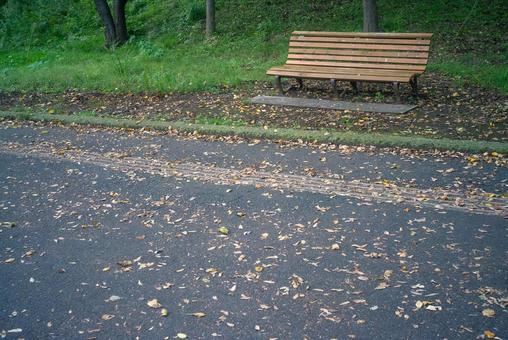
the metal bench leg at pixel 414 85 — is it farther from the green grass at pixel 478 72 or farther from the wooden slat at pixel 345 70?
the green grass at pixel 478 72

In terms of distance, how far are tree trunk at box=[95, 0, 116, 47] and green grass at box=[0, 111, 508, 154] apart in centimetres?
769

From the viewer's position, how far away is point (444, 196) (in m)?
4.85

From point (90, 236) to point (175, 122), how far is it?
348cm

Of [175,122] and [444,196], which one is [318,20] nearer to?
[175,122]

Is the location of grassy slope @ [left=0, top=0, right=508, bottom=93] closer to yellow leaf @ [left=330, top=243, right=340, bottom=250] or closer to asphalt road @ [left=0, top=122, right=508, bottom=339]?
asphalt road @ [left=0, top=122, right=508, bottom=339]

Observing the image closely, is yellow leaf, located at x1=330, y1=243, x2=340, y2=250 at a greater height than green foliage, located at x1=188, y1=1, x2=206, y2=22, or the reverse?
yellow leaf, located at x1=330, y1=243, x2=340, y2=250

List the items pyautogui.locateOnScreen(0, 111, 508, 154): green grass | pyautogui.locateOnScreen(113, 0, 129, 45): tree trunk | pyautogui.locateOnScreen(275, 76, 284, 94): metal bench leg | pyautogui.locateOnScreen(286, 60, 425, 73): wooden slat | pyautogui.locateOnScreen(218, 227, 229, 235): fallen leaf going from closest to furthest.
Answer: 1. pyautogui.locateOnScreen(218, 227, 229, 235): fallen leaf
2. pyautogui.locateOnScreen(0, 111, 508, 154): green grass
3. pyautogui.locateOnScreen(286, 60, 425, 73): wooden slat
4. pyautogui.locateOnScreen(275, 76, 284, 94): metal bench leg
5. pyautogui.locateOnScreen(113, 0, 129, 45): tree trunk

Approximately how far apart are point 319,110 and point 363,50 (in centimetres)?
140

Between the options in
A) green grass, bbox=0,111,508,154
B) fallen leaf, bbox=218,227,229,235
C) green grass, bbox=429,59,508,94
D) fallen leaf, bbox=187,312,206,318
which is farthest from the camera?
green grass, bbox=429,59,508,94

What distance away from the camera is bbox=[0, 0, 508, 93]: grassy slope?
10.7 metres

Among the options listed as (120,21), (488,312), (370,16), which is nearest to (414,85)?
(370,16)

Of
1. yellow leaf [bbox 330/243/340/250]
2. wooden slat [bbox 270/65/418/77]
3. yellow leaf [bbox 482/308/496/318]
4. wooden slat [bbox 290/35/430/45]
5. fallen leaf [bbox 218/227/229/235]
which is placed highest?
wooden slat [bbox 290/35/430/45]

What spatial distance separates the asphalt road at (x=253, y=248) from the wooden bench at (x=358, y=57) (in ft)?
7.58

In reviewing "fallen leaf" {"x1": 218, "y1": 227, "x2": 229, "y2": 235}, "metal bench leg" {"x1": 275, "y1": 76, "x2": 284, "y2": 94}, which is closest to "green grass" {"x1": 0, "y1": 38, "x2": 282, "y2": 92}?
"metal bench leg" {"x1": 275, "y1": 76, "x2": 284, "y2": 94}
